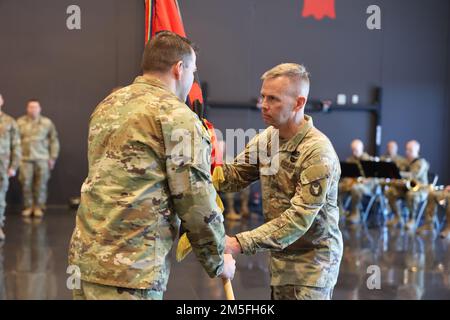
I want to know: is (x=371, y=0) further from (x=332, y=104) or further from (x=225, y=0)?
(x=225, y=0)

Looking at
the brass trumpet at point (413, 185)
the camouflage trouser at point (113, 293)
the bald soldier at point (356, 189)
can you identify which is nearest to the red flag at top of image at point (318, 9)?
the bald soldier at point (356, 189)

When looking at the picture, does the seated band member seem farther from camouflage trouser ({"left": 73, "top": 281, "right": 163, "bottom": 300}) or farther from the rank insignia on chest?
camouflage trouser ({"left": 73, "top": 281, "right": 163, "bottom": 300})

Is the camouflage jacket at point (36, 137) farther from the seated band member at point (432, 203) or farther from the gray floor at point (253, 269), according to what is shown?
the seated band member at point (432, 203)

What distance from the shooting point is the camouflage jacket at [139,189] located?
1771mm

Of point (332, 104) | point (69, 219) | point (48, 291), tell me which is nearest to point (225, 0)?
point (332, 104)

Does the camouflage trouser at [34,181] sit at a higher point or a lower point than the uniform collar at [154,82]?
lower

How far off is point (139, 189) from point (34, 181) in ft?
23.8

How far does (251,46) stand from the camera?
952 cm

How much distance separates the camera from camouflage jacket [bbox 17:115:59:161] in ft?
27.5

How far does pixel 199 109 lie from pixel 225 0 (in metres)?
6.64

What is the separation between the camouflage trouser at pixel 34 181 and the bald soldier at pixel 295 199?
6.81 metres

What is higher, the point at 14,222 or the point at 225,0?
the point at 225,0

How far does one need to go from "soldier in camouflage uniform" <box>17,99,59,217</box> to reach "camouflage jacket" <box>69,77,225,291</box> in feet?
22.8
